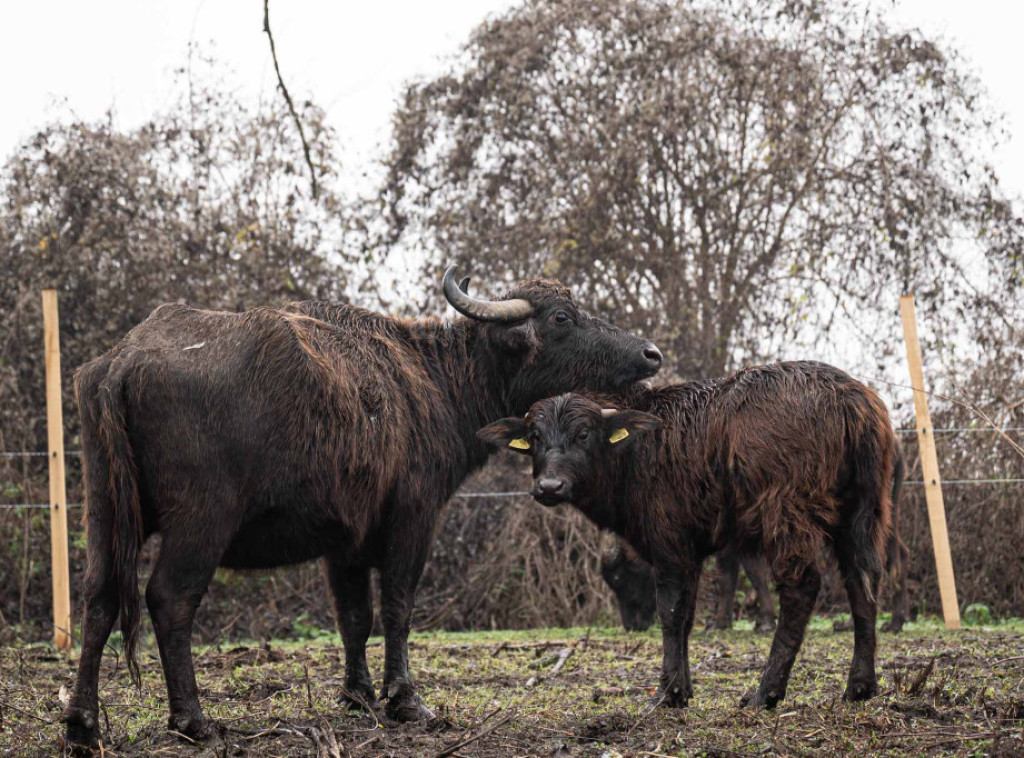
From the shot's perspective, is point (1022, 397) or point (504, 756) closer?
point (504, 756)

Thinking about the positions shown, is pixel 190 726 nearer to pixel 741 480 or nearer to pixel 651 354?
→ pixel 741 480

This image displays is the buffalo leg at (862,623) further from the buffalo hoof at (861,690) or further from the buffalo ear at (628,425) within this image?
the buffalo ear at (628,425)

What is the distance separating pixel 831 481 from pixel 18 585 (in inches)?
405

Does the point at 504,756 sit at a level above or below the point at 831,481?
below

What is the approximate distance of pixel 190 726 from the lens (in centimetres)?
545

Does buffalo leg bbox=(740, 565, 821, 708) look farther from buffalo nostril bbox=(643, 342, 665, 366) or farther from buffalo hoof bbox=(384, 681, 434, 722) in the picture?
buffalo nostril bbox=(643, 342, 665, 366)

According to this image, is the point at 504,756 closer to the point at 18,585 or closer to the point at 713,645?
the point at 713,645

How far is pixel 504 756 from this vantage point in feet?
16.4

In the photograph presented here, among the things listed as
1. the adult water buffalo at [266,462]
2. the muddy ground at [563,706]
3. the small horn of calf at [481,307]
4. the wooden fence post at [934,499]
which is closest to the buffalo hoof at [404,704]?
the adult water buffalo at [266,462]

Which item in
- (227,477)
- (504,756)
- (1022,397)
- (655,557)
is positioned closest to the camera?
(504,756)

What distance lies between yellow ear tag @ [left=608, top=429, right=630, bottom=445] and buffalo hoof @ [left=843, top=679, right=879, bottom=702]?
1877 millimetres

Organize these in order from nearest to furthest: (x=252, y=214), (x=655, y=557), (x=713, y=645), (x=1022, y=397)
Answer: (x=655, y=557)
(x=713, y=645)
(x=1022, y=397)
(x=252, y=214)

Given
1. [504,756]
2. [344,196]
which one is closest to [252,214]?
[344,196]

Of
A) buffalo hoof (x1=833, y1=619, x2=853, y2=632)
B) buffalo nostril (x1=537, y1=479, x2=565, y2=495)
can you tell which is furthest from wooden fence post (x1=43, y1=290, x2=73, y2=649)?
buffalo hoof (x1=833, y1=619, x2=853, y2=632)
